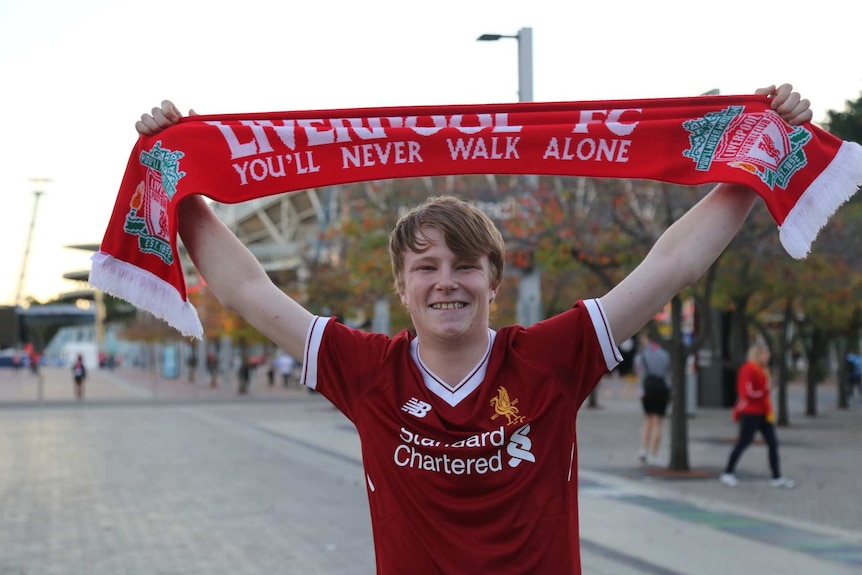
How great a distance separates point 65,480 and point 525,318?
668 cm

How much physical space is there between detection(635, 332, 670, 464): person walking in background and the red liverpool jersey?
525 inches

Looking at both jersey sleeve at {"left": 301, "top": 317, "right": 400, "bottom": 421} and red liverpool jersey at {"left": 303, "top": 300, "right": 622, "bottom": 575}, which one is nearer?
red liverpool jersey at {"left": 303, "top": 300, "right": 622, "bottom": 575}

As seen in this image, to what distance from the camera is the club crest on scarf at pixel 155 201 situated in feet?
10.0

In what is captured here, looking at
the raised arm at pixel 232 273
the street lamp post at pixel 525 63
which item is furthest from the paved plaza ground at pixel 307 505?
the raised arm at pixel 232 273

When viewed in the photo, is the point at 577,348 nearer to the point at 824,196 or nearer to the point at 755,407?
the point at 824,196

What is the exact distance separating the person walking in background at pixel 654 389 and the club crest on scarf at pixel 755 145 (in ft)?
42.3

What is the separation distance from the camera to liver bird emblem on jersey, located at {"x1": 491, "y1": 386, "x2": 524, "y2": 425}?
2656mm

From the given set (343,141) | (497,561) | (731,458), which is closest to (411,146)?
(343,141)

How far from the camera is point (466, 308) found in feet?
8.86

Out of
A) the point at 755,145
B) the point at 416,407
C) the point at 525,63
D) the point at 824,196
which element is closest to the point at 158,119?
the point at 416,407

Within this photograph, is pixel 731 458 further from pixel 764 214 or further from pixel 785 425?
pixel 785 425

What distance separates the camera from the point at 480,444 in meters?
2.62

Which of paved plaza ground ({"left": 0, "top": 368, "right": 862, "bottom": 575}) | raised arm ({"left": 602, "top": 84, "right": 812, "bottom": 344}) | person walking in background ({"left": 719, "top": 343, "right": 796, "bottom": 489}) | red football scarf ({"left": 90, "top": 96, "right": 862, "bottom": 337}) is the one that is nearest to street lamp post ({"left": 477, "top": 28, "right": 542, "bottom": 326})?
paved plaza ground ({"left": 0, "top": 368, "right": 862, "bottom": 575})

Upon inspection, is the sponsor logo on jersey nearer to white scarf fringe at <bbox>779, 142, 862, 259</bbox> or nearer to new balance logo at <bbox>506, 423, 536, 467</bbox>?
new balance logo at <bbox>506, 423, 536, 467</bbox>
